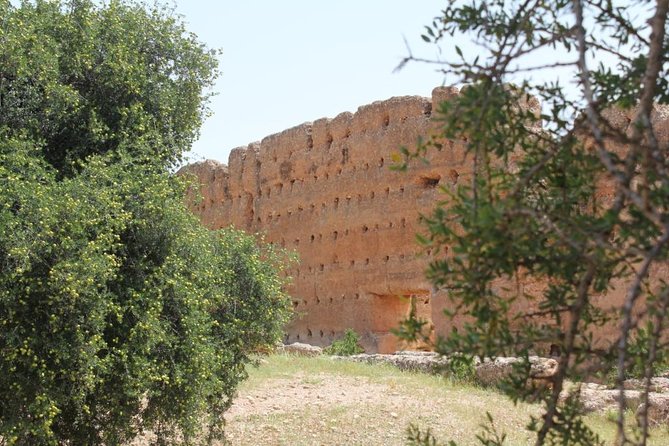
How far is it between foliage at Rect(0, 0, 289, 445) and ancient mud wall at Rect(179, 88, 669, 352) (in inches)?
251

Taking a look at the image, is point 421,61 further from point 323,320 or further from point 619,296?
point 323,320

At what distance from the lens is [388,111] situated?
18.6 metres

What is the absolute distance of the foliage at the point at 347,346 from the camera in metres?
18.1

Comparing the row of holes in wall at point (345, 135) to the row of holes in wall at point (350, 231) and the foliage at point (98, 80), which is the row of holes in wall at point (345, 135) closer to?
the row of holes in wall at point (350, 231)

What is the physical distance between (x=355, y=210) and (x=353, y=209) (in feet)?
0.22

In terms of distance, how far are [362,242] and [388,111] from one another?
9.21 ft

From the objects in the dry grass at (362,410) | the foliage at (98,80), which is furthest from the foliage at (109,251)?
the dry grass at (362,410)

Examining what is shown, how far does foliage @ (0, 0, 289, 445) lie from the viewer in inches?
316

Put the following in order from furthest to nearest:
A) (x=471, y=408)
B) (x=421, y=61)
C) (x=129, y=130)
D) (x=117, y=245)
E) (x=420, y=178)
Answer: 1. (x=420, y=178)
2. (x=471, y=408)
3. (x=129, y=130)
4. (x=117, y=245)
5. (x=421, y=61)

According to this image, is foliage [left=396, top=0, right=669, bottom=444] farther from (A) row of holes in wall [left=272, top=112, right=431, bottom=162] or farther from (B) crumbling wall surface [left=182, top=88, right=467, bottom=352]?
(A) row of holes in wall [left=272, top=112, right=431, bottom=162]

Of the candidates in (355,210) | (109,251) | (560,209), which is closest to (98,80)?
(109,251)

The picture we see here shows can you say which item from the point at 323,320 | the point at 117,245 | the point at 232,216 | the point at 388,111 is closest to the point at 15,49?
the point at 117,245

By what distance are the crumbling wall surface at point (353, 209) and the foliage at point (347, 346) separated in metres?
0.30

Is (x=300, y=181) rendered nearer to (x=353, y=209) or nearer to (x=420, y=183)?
(x=353, y=209)
